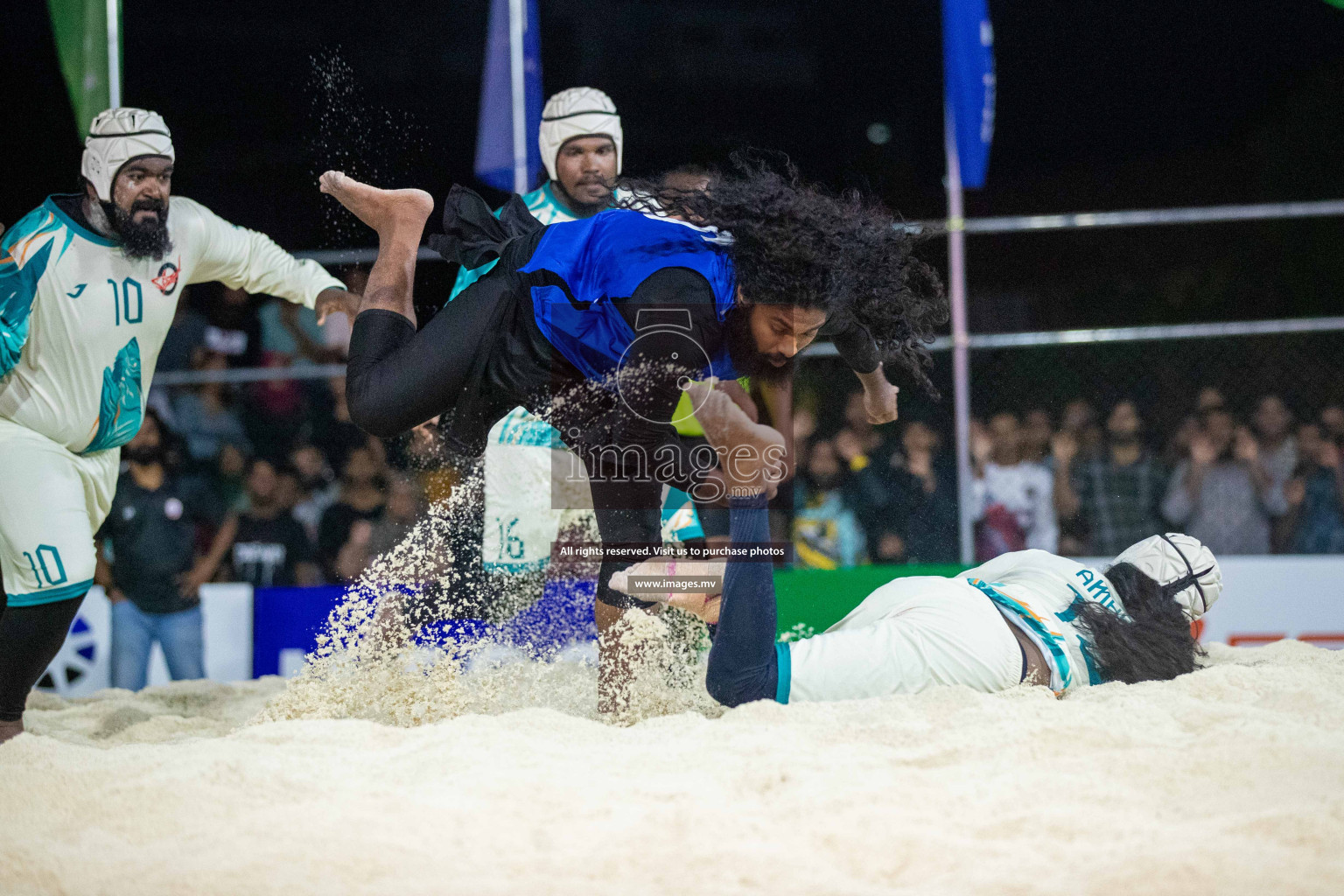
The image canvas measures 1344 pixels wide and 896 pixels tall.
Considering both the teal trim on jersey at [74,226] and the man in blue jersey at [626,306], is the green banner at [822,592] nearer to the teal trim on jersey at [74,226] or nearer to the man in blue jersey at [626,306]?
the man in blue jersey at [626,306]

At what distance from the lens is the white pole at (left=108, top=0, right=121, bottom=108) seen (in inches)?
186

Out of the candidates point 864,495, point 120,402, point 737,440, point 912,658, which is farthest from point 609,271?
point 864,495

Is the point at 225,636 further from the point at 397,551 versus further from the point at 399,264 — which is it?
the point at 399,264

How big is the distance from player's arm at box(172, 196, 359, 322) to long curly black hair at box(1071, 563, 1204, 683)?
8.47 feet

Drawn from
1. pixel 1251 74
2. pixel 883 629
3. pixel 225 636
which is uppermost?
pixel 1251 74

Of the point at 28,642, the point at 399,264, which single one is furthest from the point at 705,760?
the point at 28,642

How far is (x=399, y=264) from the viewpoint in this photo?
2791mm

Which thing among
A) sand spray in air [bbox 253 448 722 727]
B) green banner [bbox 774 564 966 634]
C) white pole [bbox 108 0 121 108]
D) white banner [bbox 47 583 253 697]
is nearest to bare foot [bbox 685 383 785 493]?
sand spray in air [bbox 253 448 722 727]

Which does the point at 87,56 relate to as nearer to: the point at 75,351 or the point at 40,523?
the point at 75,351

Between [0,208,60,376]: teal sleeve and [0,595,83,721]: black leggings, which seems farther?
[0,208,60,376]: teal sleeve

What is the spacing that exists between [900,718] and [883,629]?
29 cm

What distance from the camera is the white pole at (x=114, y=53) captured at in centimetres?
473

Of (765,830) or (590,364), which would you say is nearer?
(765,830)

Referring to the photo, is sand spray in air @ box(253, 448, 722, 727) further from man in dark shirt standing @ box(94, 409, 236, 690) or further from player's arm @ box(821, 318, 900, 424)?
man in dark shirt standing @ box(94, 409, 236, 690)
